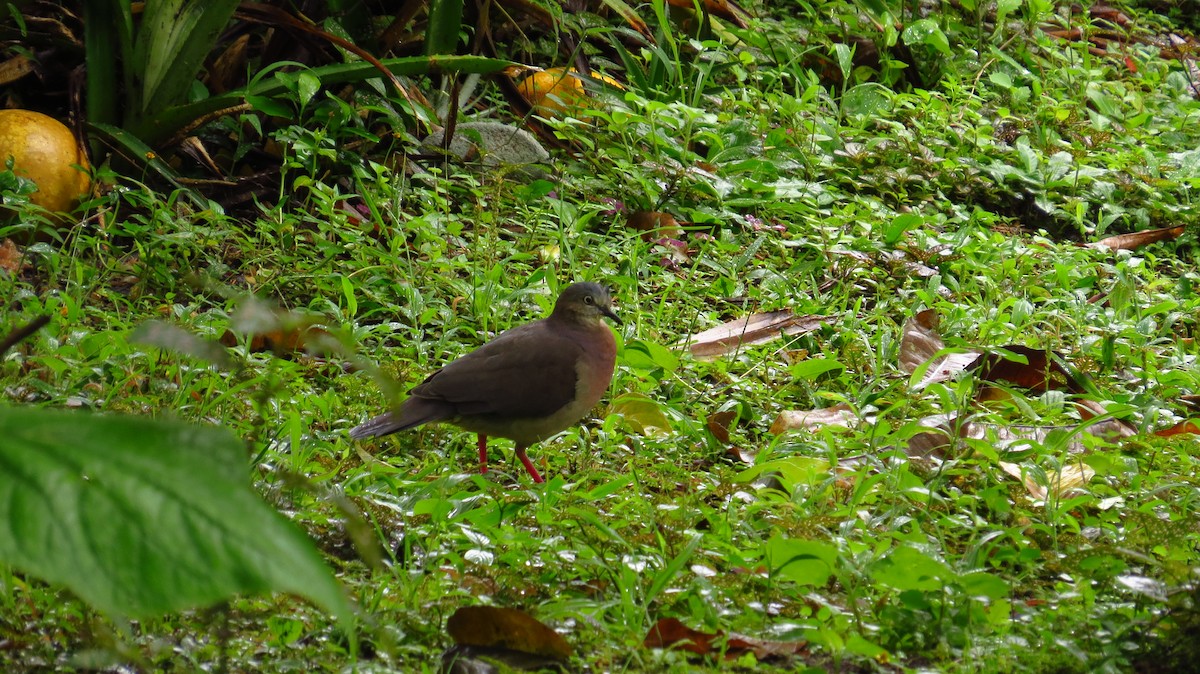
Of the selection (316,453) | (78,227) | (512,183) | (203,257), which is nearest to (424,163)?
(512,183)

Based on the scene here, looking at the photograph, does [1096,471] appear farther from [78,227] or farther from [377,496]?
[78,227]

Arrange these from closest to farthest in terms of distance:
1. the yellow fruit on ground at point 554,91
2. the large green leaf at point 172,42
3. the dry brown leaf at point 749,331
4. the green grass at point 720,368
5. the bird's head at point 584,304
→ the green grass at point 720,368, the bird's head at point 584,304, the dry brown leaf at point 749,331, the large green leaf at point 172,42, the yellow fruit on ground at point 554,91

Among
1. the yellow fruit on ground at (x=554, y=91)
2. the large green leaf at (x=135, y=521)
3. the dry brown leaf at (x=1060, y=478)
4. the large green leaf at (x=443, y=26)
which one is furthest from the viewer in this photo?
the yellow fruit on ground at (x=554, y=91)

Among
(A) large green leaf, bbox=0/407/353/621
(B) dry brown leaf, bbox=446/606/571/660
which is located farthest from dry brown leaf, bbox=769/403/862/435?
(A) large green leaf, bbox=0/407/353/621

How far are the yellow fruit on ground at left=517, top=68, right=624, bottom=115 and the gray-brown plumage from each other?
→ 8.43 feet

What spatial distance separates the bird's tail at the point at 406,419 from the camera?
348cm

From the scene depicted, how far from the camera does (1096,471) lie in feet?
10.6

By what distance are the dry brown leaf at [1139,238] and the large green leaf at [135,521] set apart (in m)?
5.43

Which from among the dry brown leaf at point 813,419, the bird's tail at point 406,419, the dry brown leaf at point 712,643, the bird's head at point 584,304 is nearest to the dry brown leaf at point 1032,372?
the dry brown leaf at point 813,419

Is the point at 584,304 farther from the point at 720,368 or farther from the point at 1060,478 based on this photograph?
the point at 1060,478

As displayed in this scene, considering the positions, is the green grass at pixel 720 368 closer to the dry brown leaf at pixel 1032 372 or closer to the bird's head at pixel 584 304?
the dry brown leaf at pixel 1032 372

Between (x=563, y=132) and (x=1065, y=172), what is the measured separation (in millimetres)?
2653

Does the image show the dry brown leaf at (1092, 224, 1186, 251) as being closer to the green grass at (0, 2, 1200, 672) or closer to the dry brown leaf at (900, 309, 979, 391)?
the green grass at (0, 2, 1200, 672)

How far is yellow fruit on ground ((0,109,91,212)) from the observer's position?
4.91 metres
